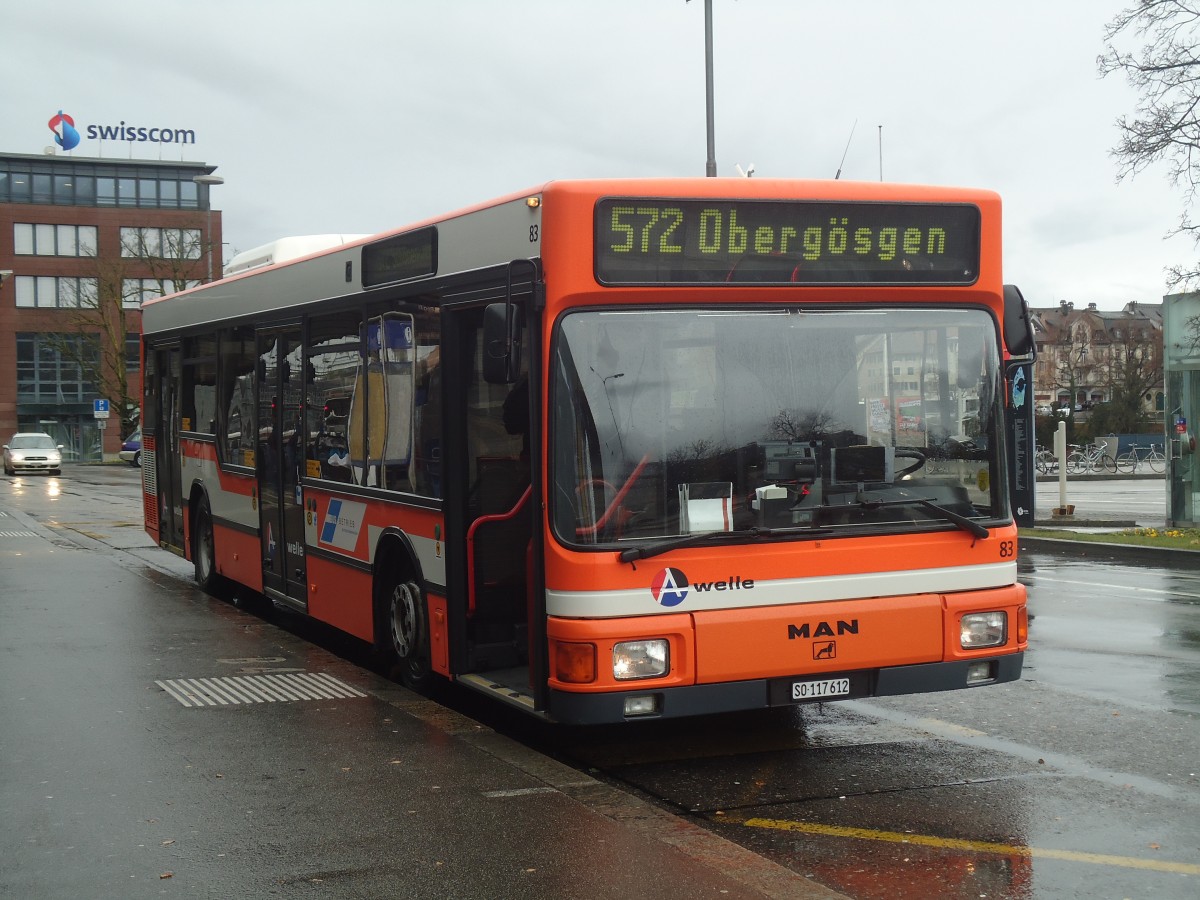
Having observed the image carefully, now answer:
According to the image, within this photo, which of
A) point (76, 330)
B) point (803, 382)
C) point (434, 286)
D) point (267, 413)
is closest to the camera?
point (803, 382)

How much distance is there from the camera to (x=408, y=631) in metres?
8.58

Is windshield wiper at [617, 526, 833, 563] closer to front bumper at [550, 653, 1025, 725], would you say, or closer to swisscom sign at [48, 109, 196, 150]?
front bumper at [550, 653, 1025, 725]

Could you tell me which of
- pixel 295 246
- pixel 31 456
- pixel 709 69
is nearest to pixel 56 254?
pixel 31 456

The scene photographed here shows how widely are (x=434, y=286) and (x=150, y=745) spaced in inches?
113

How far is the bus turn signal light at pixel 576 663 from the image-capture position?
6352 mm

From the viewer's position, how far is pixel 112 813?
6.05 m

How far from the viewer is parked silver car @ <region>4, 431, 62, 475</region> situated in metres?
53.5

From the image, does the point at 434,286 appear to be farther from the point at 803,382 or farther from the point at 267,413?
the point at 267,413

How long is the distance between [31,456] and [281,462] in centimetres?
4664

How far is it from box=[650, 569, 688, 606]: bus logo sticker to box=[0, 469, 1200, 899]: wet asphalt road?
0.92 metres

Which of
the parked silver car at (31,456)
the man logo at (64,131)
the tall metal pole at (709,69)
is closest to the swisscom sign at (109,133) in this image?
the man logo at (64,131)

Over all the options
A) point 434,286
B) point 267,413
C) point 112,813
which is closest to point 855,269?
point 434,286

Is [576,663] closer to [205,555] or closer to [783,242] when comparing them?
[783,242]

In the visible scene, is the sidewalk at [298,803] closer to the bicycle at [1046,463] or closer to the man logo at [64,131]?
the bicycle at [1046,463]
